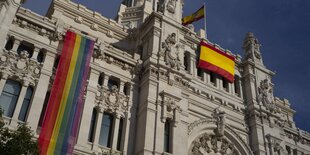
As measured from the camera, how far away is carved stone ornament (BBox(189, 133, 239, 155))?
33.5 metres

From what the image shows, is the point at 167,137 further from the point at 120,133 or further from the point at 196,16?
the point at 196,16

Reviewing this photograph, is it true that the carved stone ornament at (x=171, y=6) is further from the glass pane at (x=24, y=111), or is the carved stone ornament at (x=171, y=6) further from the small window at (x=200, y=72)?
the glass pane at (x=24, y=111)

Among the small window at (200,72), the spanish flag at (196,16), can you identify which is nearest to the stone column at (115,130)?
the small window at (200,72)

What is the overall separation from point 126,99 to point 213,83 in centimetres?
1163

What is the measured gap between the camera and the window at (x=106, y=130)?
2912 cm

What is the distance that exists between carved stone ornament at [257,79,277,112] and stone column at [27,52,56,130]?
22.0 metres

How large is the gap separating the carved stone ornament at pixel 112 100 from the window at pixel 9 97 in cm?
606

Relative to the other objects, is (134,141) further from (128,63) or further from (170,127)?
(128,63)

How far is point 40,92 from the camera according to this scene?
27.3 metres

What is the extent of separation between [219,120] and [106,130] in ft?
37.4

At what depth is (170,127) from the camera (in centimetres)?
3136

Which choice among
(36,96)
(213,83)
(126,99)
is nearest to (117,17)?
(213,83)

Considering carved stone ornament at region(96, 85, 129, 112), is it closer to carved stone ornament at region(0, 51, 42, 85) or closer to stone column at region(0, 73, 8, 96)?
carved stone ornament at region(0, 51, 42, 85)

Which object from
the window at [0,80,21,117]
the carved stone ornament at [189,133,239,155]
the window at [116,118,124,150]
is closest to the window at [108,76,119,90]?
the window at [116,118,124,150]
